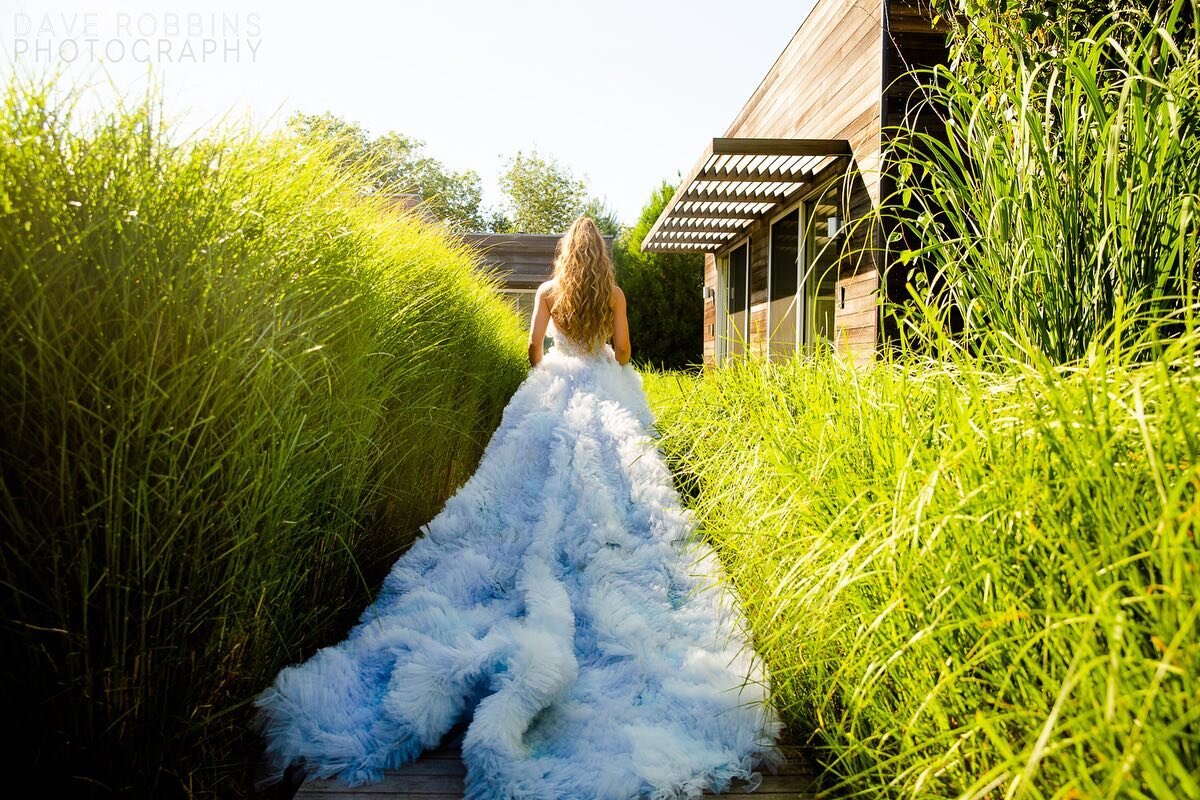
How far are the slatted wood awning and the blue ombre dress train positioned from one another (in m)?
4.04

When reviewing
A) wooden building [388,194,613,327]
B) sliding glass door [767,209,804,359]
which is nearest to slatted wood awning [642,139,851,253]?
sliding glass door [767,209,804,359]

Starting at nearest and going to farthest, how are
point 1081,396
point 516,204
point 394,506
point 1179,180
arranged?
point 1081,396 → point 1179,180 → point 394,506 → point 516,204

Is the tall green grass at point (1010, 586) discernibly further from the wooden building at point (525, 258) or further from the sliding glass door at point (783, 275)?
the wooden building at point (525, 258)

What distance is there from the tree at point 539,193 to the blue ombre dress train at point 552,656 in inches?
1216

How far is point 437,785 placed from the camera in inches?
61.7

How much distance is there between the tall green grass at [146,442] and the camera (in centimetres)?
124

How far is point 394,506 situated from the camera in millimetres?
2789

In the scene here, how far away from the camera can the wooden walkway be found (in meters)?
1.51

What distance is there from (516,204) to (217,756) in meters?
33.0

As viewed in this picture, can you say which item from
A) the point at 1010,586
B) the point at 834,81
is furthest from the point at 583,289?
the point at 834,81

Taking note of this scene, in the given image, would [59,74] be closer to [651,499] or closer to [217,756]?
[217,756]

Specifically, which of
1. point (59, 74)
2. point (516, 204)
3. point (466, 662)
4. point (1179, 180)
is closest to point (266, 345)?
point (59, 74)

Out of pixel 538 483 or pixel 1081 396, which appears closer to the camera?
pixel 1081 396

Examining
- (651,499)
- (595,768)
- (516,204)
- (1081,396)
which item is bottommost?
(595,768)
